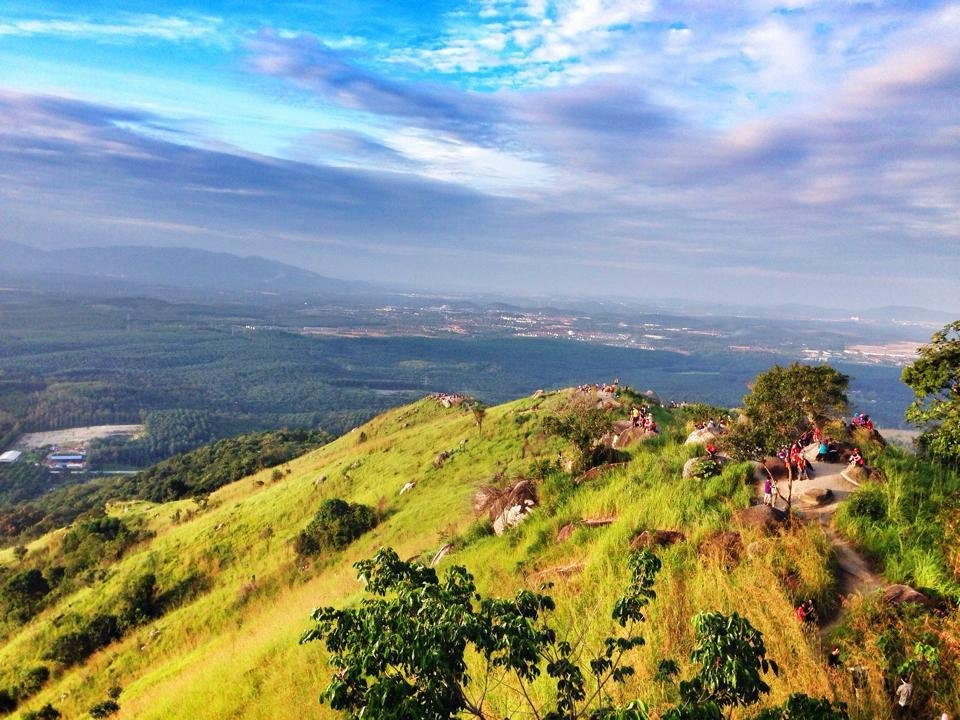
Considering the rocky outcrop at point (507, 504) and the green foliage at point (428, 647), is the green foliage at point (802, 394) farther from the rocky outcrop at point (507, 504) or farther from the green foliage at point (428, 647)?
the green foliage at point (428, 647)

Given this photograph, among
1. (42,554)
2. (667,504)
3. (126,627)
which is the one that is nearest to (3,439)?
(42,554)

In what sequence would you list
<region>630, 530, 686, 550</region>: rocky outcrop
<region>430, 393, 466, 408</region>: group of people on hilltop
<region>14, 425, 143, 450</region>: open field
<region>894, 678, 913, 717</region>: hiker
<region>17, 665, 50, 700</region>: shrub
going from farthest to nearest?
<region>14, 425, 143, 450</region>: open field → <region>430, 393, 466, 408</region>: group of people on hilltop → <region>17, 665, 50, 700</region>: shrub → <region>630, 530, 686, 550</region>: rocky outcrop → <region>894, 678, 913, 717</region>: hiker

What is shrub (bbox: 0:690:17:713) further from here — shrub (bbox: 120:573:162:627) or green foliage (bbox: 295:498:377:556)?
green foliage (bbox: 295:498:377:556)

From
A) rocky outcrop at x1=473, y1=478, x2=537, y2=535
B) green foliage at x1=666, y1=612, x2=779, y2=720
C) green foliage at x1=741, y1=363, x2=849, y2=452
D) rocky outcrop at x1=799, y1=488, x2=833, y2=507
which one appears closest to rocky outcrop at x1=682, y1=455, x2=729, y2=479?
rocky outcrop at x1=799, y1=488, x2=833, y2=507

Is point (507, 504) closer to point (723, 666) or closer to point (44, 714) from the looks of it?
point (723, 666)

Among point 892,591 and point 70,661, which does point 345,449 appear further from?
point 892,591

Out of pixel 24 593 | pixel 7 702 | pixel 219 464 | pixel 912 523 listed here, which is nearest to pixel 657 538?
pixel 912 523

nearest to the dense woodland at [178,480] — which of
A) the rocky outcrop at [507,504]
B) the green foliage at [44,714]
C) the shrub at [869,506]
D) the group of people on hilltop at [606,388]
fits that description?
the green foliage at [44,714]
